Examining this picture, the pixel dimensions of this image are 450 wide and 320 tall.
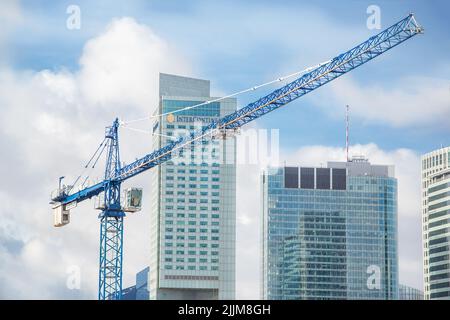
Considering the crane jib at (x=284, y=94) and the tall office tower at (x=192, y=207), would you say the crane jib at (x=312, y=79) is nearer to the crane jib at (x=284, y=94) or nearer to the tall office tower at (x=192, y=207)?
the crane jib at (x=284, y=94)

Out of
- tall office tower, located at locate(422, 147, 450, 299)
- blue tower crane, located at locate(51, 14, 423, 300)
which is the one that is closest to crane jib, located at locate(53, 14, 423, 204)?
blue tower crane, located at locate(51, 14, 423, 300)

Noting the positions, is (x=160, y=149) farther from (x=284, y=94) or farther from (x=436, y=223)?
(x=436, y=223)

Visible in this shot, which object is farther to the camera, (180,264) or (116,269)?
(180,264)

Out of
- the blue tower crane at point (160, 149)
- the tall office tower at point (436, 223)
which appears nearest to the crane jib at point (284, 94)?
the blue tower crane at point (160, 149)

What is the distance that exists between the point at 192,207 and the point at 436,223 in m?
53.7

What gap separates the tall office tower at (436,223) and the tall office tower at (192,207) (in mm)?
38859

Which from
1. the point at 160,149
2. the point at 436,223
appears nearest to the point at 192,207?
the point at 436,223

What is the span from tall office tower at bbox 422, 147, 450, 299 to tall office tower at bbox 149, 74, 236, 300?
38.9 metres

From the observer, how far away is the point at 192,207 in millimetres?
193625

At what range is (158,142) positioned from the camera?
184 metres
